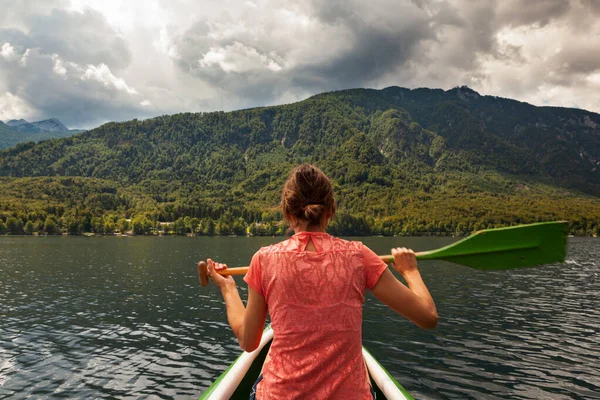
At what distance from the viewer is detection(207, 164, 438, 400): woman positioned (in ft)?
8.84

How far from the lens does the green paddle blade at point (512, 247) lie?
13.7 feet

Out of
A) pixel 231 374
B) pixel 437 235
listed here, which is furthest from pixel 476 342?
pixel 437 235

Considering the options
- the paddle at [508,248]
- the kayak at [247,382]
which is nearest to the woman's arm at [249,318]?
the paddle at [508,248]

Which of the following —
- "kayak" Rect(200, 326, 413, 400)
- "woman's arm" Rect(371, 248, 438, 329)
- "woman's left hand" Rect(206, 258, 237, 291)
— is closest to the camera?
"woman's arm" Rect(371, 248, 438, 329)

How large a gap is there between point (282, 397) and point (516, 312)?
92.5 ft

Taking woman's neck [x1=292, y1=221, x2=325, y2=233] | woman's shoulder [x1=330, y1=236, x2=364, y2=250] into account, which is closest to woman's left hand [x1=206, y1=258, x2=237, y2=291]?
woman's neck [x1=292, y1=221, x2=325, y2=233]

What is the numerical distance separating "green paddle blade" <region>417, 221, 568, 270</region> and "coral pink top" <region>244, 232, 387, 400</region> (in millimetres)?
1657

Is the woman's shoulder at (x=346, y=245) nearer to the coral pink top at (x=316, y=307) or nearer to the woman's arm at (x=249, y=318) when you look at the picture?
the coral pink top at (x=316, y=307)

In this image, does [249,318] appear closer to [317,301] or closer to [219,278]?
[317,301]

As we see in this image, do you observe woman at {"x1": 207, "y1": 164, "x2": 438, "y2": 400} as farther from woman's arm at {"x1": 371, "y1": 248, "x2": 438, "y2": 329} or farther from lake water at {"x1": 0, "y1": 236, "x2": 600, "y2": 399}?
lake water at {"x1": 0, "y1": 236, "x2": 600, "y2": 399}

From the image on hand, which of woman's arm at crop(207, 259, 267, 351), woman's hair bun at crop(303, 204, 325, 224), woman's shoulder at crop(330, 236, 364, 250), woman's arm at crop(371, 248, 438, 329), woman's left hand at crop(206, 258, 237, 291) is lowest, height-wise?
woman's arm at crop(207, 259, 267, 351)

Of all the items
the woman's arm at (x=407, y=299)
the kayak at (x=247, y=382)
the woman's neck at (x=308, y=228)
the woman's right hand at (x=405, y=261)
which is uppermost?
the woman's neck at (x=308, y=228)

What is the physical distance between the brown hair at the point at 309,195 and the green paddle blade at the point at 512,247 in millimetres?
1718

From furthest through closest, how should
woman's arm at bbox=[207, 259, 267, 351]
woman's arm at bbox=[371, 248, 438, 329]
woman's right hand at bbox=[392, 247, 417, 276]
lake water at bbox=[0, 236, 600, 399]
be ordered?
lake water at bbox=[0, 236, 600, 399], woman's right hand at bbox=[392, 247, 417, 276], woman's arm at bbox=[207, 259, 267, 351], woman's arm at bbox=[371, 248, 438, 329]
